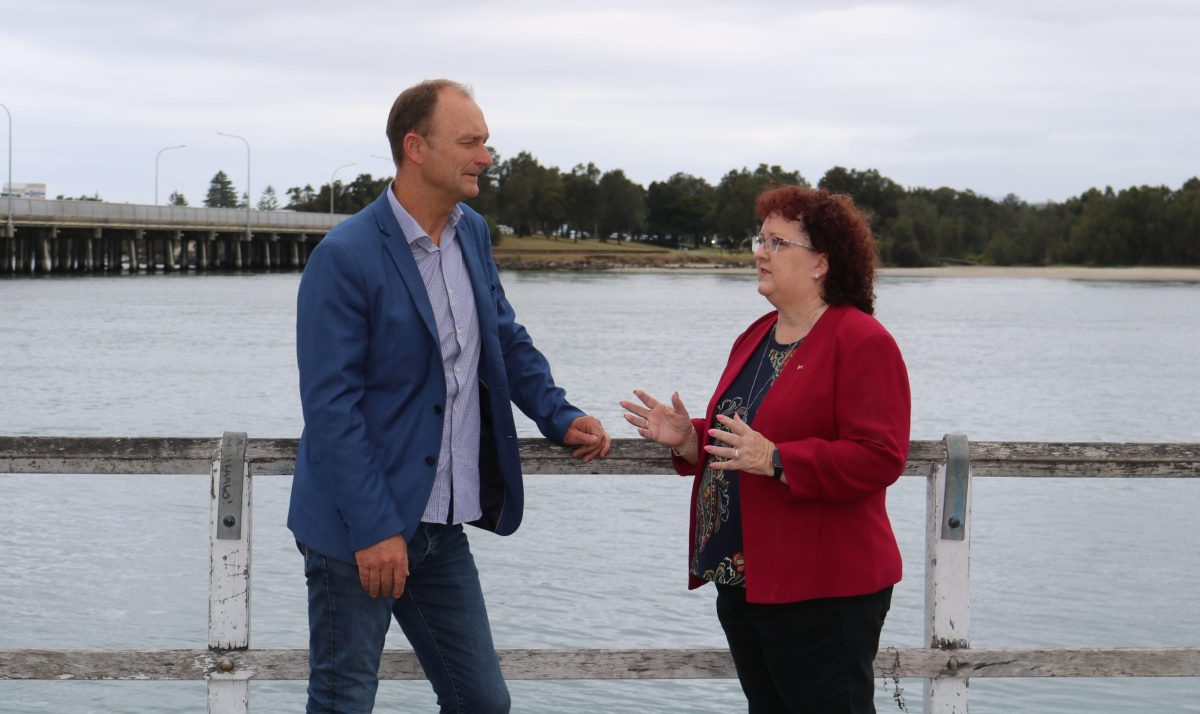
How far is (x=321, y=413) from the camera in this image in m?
3.13

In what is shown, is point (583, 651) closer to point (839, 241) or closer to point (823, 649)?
point (823, 649)

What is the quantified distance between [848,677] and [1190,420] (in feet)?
95.7

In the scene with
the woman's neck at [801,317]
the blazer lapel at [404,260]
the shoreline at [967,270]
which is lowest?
the shoreline at [967,270]

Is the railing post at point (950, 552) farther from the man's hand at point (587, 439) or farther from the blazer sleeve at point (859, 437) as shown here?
the man's hand at point (587, 439)

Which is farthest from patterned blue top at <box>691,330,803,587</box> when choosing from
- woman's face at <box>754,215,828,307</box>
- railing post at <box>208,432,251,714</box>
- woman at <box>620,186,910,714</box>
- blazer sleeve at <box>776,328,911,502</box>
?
railing post at <box>208,432,251,714</box>

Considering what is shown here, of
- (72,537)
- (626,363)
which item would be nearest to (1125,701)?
(72,537)

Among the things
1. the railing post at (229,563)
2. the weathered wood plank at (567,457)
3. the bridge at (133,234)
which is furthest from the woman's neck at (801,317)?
the bridge at (133,234)

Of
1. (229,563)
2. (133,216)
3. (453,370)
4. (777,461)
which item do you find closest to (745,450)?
(777,461)

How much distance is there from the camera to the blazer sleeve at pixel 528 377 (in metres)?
3.64

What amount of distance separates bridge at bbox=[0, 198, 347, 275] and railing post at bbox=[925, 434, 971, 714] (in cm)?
8146

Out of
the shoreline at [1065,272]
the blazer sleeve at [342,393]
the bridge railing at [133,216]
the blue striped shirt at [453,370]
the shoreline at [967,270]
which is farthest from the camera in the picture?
the shoreline at [967,270]

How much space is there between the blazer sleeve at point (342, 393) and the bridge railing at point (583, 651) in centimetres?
47

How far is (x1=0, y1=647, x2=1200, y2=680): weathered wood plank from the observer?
358cm

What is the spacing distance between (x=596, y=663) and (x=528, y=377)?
0.83m
